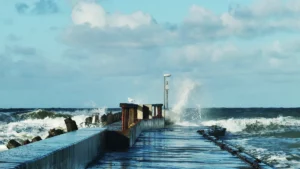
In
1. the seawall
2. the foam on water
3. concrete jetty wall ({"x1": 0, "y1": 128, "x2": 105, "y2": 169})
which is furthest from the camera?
the foam on water

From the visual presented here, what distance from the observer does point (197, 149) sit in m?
18.4

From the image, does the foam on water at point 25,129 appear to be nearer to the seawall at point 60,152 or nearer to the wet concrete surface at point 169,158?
the wet concrete surface at point 169,158

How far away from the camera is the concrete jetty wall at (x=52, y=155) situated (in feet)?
23.4

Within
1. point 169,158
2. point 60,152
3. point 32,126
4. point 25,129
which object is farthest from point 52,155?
point 32,126

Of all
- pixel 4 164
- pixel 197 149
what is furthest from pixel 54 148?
pixel 197 149

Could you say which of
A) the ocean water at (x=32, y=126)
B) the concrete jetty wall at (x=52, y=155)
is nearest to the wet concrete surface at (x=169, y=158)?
the concrete jetty wall at (x=52, y=155)

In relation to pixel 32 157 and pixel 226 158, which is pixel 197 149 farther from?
pixel 32 157

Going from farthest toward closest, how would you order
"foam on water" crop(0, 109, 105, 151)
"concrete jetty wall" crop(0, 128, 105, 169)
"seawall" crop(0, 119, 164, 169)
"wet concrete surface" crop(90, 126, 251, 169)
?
"foam on water" crop(0, 109, 105, 151)
"wet concrete surface" crop(90, 126, 251, 169)
"seawall" crop(0, 119, 164, 169)
"concrete jetty wall" crop(0, 128, 105, 169)

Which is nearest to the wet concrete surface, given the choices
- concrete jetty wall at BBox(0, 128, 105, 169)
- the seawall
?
the seawall

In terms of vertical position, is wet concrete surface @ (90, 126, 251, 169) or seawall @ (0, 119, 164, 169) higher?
seawall @ (0, 119, 164, 169)

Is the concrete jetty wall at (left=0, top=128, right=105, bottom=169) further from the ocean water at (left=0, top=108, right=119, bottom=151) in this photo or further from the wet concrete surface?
the ocean water at (left=0, top=108, right=119, bottom=151)

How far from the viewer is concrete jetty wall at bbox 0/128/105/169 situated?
7.13 meters

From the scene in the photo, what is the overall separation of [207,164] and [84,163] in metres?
3.16

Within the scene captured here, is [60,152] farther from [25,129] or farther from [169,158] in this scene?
[25,129]
